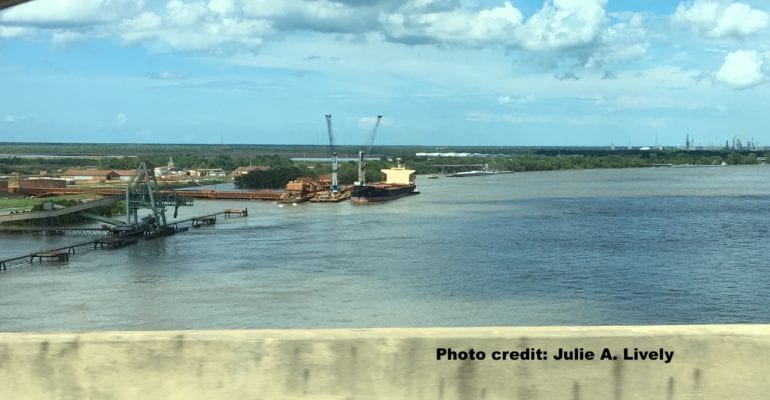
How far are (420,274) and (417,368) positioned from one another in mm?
12788

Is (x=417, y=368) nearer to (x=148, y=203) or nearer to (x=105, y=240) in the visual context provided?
(x=105, y=240)

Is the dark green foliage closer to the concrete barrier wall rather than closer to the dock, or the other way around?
the dock

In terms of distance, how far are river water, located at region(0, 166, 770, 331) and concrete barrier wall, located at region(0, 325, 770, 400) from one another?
26.2 feet

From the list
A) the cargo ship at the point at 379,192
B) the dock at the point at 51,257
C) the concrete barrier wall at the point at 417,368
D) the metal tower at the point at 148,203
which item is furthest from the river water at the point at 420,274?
the cargo ship at the point at 379,192

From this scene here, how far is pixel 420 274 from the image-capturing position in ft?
50.1

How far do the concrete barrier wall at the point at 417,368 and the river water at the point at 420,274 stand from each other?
314 inches

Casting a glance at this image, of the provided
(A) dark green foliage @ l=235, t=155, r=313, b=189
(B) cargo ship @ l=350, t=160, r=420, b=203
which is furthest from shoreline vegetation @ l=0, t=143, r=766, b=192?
(B) cargo ship @ l=350, t=160, r=420, b=203

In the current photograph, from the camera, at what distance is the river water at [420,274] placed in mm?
11438

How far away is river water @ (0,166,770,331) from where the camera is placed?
1144 centimetres

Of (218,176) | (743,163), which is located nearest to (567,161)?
(743,163)

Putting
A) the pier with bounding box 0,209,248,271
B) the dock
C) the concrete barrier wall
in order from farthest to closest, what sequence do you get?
the pier with bounding box 0,209,248,271 → the dock → the concrete barrier wall

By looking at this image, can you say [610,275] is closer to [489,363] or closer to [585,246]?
[585,246]

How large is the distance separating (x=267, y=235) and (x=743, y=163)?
71.7m

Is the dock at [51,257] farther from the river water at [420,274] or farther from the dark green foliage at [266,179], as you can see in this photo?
the dark green foliage at [266,179]
